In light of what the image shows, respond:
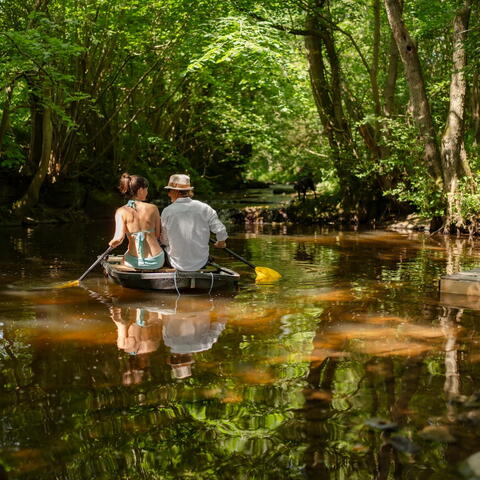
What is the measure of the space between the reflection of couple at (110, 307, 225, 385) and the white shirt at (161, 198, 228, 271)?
46.9 inches

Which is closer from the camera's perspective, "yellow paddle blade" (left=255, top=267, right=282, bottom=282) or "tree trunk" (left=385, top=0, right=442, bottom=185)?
"yellow paddle blade" (left=255, top=267, right=282, bottom=282)

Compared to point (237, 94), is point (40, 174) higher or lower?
lower

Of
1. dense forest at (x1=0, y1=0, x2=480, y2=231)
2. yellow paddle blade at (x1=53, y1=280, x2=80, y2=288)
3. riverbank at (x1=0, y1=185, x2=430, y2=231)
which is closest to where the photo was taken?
yellow paddle blade at (x1=53, y1=280, x2=80, y2=288)

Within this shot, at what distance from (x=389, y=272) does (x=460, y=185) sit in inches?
287

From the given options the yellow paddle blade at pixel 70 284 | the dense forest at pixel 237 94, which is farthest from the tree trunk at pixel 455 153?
the yellow paddle blade at pixel 70 284

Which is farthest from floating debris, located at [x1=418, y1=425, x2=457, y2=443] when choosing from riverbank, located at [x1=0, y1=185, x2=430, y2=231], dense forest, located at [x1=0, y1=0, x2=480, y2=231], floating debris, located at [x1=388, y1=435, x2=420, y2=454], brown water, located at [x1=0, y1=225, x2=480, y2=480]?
riverbank, located at [x1=0, y1=185, x2=430, y2=231]

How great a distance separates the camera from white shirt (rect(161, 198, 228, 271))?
8.47 meters

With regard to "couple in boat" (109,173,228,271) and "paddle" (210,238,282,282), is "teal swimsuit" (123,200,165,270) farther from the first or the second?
"paddle" (210,238,282,282)

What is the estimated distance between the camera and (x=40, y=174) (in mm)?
21250

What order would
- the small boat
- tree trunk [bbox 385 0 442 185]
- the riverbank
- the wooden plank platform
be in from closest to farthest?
the wooden plank platform, the small boat, tree trunk [bbox 385 0 442 185], the riverbank

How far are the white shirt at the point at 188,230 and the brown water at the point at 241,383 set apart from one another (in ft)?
1.90

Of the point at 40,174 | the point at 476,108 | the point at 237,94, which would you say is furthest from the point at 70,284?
the point at 237,94

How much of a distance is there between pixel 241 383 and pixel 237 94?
2667 cm

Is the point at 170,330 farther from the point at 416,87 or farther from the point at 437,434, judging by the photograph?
the point at 416,87
